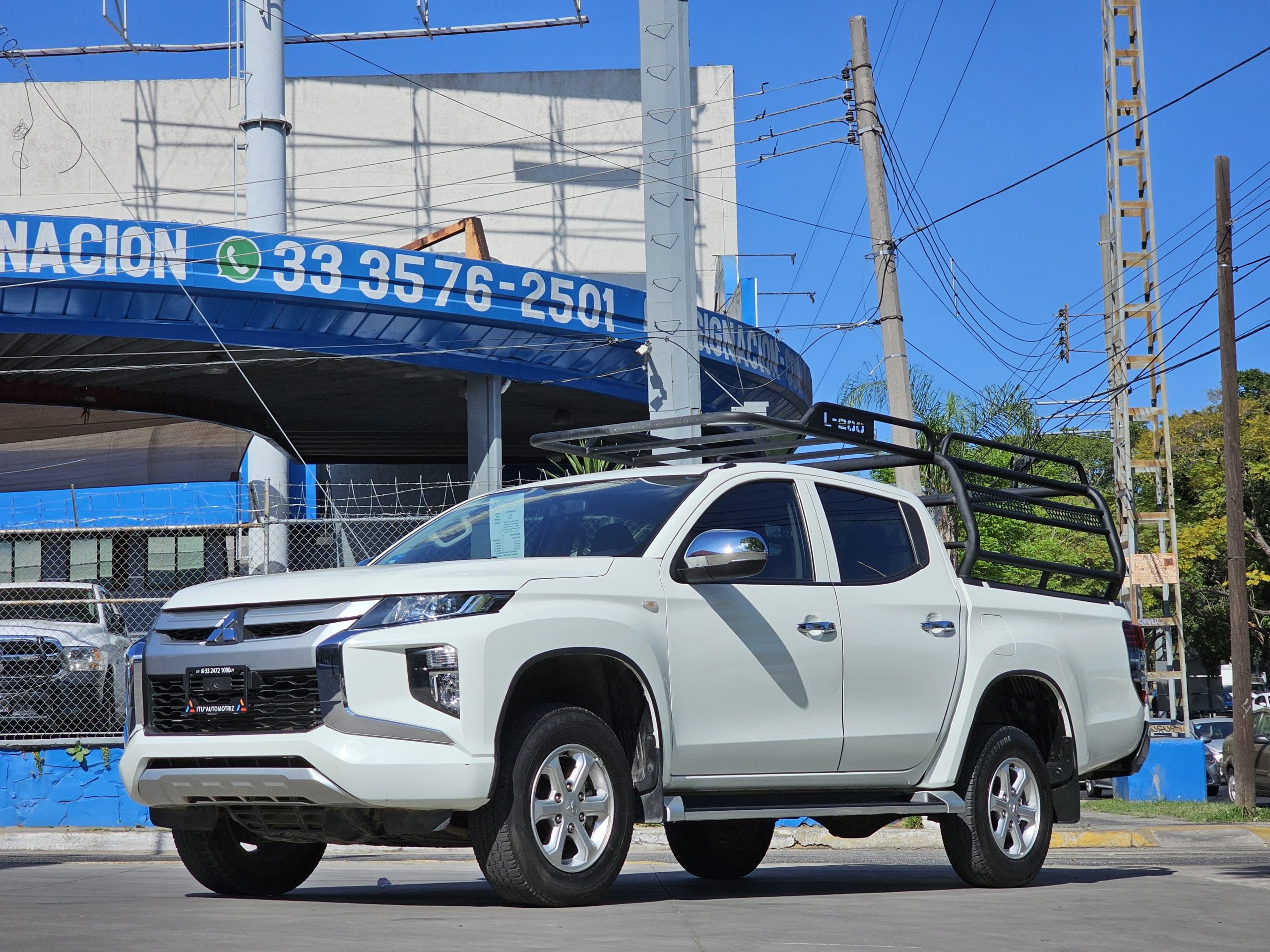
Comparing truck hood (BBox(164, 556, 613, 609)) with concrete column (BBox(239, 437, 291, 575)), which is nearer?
truck hood (BBox(164, 556, 613, 609))

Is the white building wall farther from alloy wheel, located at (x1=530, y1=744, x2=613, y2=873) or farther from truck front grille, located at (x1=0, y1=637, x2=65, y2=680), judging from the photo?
alloy wheel, located at (x1=530, y1=744, x2=613, y2=873)

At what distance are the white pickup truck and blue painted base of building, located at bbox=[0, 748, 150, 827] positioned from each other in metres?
5.94

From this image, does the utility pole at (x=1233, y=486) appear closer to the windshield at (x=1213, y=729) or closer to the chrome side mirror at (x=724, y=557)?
the windshield at (x=1213, y=729)

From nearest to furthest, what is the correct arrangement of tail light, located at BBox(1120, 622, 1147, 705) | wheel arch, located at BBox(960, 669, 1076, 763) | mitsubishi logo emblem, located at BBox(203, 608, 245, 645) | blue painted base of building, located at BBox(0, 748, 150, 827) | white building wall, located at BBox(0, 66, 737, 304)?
mitsubishi logo emblem, located at BBox(203, 608, 245, 645)
wheel arch, located at BBox(960, 669, 1076, 763)
tail light, located at BBox(1120, 622, 1147, 705)
blue painted base of building, located at BBox(0, 748, 150, 827)
white building wall, located at BBox(0, 66, 737, 304)

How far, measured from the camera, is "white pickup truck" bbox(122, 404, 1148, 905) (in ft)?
18.0

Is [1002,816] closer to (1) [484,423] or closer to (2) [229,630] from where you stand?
(2) [229,630]

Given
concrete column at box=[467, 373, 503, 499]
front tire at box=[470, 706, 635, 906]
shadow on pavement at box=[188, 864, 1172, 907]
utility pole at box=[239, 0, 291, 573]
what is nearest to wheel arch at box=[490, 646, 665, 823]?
front tire at box=[470, 706, 635, 906]

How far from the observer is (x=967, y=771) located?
7.50 m

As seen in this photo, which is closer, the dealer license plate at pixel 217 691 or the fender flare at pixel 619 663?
the fender flare at pixel 619 663

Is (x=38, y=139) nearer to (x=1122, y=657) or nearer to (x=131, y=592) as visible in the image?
(x=131, y=592)

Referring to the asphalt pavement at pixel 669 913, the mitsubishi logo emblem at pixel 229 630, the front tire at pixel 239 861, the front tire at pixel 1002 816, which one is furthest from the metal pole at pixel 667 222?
the mitsubishi logo emblem at pixel 229 630

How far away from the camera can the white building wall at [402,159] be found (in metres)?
40.8

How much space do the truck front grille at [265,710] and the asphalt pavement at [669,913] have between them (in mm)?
710

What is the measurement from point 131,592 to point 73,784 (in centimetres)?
1497
